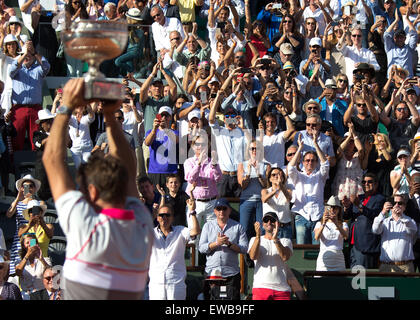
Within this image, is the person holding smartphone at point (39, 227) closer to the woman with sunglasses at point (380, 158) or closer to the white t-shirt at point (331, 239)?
the white t-shirt at point (331, 239)

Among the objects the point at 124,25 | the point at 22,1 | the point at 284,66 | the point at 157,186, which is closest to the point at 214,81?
the point at 284,66

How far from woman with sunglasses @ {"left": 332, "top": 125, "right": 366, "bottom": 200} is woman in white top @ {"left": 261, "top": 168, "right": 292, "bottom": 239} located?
110cm

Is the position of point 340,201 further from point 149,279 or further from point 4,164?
point 4,164

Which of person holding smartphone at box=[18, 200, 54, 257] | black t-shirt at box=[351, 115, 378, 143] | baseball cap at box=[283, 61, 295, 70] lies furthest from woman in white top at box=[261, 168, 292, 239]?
baseball cap at box=[283, 61, 295, 70]

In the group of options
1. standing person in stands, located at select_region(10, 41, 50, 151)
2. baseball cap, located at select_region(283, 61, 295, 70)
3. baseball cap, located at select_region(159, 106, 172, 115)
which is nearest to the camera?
baseball cap, located at select_region(159, 106, 172, 115)

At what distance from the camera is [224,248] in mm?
11102

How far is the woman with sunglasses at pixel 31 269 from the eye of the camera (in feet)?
37.3

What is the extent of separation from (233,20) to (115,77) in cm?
265

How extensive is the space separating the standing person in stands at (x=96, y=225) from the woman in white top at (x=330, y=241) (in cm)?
703

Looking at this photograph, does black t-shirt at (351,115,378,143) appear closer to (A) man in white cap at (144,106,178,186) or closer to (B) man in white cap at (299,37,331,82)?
(B) man in white cap at (299,37,331,82)

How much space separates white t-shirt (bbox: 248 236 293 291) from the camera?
35.3 ft

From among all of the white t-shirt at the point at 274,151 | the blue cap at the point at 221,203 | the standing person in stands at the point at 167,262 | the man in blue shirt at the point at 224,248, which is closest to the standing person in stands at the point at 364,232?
the white t-shirt at the point at 274,151

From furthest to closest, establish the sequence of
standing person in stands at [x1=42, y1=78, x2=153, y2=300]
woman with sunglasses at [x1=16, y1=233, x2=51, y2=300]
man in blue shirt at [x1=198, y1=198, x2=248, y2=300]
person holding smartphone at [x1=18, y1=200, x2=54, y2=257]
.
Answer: person holding smartphone at [x1=18, y1=200, x2=54, y2=257] → woman with sunglasses at [x1=16, y1=233, x2=51, y2=300] → man in blue shirt at [x1=198, y1=198, x2=248, y2=300] → standing person in stands at [x1=42, y1=78, x2=153, y2=300]
